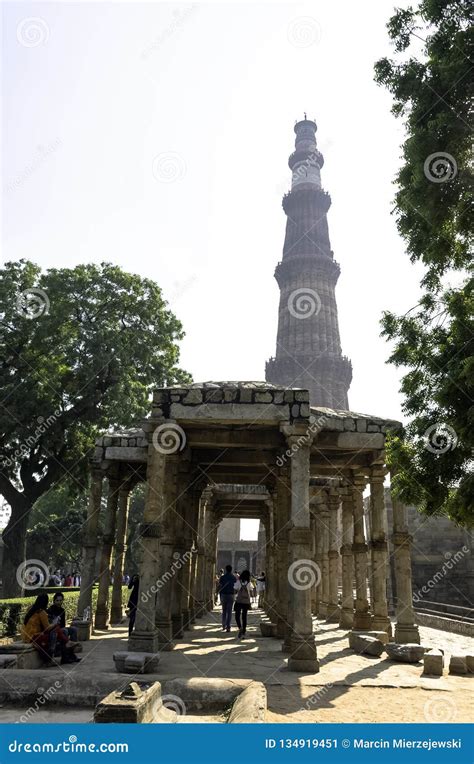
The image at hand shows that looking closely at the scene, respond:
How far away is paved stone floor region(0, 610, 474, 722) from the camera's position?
19.9 feet

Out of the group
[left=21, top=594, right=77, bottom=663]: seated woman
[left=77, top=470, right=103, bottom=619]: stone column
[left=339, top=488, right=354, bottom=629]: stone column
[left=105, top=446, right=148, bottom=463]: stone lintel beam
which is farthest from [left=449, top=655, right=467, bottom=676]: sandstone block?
[left=77, top=470, right=103, bottom=619]: stone column

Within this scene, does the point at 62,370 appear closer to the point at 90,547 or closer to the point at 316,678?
the point at 90,547

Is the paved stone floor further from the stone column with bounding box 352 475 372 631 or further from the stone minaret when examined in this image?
the stone minaret

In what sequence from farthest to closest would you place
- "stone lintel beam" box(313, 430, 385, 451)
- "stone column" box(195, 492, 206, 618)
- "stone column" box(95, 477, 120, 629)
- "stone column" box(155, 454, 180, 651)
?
"stone column" box(195, 492, 206, 618) < "stone column" box(95, 477, 120, 629) < "stone lintel beam" box(313, 430, 385, 451) < "stone column" box(155, 454, 180, 651)

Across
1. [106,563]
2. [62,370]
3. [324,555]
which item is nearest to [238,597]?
[106,563]

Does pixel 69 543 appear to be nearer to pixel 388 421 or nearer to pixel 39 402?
pixel 39 402

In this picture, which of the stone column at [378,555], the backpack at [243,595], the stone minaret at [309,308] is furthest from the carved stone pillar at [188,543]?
the stone minaret at [309,308]

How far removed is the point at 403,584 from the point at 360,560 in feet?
7.83

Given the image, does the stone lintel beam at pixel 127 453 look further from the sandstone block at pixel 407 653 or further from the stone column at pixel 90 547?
the sandstone block at pixel 407 653

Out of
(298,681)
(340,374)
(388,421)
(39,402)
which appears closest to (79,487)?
(39,402)

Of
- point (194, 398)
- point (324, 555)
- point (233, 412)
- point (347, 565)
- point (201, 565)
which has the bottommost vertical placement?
point (201, 565)

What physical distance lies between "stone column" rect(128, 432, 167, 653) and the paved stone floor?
0.55m

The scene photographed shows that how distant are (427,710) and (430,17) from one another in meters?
9.42

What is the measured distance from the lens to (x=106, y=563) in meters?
14.6
